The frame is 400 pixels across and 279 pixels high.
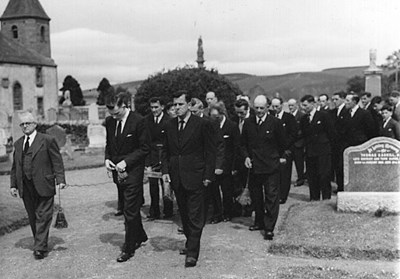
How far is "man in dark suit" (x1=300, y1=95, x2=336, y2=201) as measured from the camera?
10.7 m

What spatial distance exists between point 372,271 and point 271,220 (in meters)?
1.94

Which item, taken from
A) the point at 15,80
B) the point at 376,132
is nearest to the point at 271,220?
the point at 376,132

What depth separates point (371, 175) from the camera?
29.6 ft

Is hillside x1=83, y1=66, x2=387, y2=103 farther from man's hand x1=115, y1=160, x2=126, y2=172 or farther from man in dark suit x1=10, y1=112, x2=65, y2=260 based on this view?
man's hand x1=115, y1=160, x2=126, y2=172

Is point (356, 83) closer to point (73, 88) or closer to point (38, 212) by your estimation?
point (38, 212)

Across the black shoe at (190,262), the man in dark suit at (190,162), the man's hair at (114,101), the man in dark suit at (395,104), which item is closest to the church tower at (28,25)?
the man in dark suit at (395,104)

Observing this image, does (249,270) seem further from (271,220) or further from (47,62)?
(47,62)

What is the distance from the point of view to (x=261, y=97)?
8.41 metres

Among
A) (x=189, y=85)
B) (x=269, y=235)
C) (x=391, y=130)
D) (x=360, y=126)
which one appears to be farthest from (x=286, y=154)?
(x=189, y=85)

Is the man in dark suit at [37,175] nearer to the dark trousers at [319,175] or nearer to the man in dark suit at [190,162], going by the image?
the man in dark suit at [190,162]

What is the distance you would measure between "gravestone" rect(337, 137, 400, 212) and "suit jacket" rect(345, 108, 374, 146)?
2.65 metres

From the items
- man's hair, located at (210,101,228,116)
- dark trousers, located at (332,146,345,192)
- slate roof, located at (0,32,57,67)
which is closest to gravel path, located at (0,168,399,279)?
man's hair, located at (210,101,228,116)

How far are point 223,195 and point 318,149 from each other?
2.21 meters

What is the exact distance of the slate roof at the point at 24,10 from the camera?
209ft
